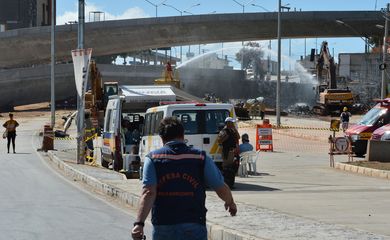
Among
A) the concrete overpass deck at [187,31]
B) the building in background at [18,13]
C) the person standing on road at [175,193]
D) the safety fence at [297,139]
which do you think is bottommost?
the safety fence at [297,139]

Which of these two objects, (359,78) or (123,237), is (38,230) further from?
(359,78)

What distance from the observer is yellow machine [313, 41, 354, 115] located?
7338cm

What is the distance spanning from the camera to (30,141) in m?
43.1

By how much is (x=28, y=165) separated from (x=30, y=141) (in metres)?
17.3

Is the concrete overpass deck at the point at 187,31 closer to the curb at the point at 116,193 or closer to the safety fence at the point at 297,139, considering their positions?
the safety fence at the point at 297,139

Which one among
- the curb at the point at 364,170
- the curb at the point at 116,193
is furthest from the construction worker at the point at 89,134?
the curb at the point at 364,170

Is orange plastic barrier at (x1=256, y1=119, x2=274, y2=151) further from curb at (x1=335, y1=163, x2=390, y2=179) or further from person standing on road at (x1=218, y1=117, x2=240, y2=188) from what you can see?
person standing on road at (x1=218, y1=117, x2=240, y2=188)

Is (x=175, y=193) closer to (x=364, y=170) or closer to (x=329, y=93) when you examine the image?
(x=364, y=170)

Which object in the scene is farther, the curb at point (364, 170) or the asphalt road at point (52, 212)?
the curb at point (364, 170)

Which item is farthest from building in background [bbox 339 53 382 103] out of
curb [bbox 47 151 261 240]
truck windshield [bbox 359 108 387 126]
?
curb [bbox 47 151 261 240]

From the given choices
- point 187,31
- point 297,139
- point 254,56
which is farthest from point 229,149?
point 254,56

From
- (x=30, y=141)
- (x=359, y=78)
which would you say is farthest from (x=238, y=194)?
(x=359, y=78)

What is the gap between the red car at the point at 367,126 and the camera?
29.7 meters

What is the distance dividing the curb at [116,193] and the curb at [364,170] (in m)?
7.92
